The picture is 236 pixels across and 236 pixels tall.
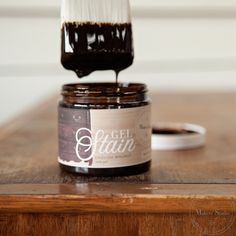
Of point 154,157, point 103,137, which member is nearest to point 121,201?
point 103,137

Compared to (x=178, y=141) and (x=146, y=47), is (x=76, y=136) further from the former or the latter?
(x=146, y=47)

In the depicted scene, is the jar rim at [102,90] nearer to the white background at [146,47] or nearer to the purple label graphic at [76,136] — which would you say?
the purple label graphic at [76,136]

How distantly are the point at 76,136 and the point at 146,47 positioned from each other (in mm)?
1343

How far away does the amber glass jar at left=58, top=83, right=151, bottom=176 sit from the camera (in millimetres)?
521

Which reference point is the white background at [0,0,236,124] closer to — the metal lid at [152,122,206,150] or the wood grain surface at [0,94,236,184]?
the wood grain surface at [0,94,236,184]

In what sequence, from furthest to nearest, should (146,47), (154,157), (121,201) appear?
1. (146,47)
2. (154,157)
3. (121,201)

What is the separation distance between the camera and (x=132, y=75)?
6.04 feet

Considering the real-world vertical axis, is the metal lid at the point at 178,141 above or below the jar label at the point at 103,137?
below

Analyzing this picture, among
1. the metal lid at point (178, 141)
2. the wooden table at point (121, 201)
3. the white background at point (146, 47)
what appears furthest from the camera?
the white background at point (146, 47)

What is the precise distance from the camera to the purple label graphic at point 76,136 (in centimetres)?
52

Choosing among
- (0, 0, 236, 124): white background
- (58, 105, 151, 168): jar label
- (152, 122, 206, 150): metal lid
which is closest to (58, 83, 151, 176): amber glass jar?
(58, 105, 151, 168): jar label

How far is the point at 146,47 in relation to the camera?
72.2 inches

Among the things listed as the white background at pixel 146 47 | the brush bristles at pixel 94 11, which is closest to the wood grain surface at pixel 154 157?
the brush bristles at pixel 94 11

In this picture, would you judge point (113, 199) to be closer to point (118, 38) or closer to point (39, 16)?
point (118, 38)
